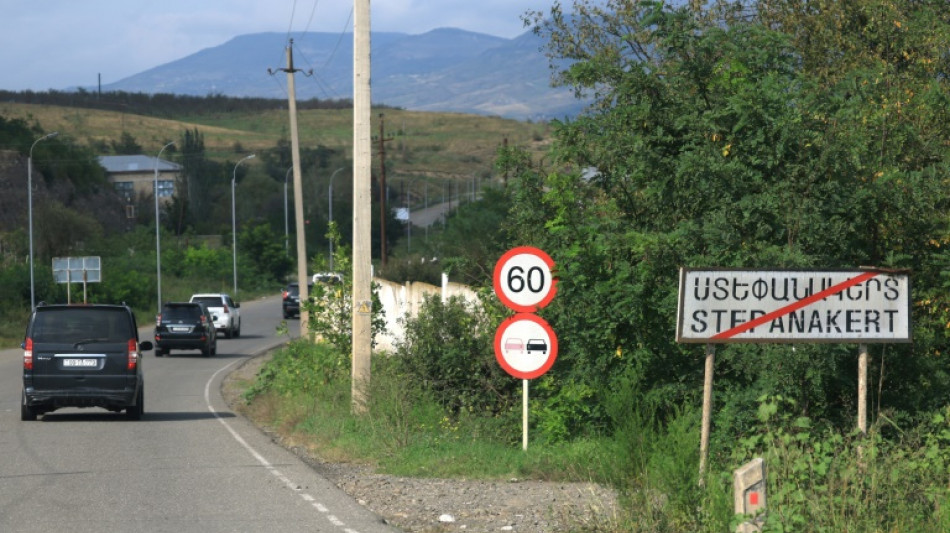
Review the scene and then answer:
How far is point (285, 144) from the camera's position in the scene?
176 m

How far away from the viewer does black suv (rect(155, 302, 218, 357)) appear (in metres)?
44.1

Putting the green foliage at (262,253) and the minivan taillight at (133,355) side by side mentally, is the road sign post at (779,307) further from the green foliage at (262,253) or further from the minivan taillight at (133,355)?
the green foliage at (262,253)

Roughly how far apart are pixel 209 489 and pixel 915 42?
12.1 m

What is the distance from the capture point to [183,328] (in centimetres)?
4425

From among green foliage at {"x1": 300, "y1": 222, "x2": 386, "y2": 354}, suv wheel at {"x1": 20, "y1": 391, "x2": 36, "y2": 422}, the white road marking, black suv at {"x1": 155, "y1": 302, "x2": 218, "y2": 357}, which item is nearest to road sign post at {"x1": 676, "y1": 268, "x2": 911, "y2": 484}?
the white road marking

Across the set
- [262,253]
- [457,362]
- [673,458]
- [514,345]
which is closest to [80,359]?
[457,362]

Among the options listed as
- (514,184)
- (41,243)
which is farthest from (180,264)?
(514,184)

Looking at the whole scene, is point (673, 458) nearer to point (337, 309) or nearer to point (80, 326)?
point (80, 326)

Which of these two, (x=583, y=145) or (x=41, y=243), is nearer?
(x=583, y=145)

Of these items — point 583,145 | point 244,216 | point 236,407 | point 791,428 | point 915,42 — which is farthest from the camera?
point 244,216

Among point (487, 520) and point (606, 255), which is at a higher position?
point (606, 255)

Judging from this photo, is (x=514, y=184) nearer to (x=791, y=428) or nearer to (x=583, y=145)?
(x=583, y=145)

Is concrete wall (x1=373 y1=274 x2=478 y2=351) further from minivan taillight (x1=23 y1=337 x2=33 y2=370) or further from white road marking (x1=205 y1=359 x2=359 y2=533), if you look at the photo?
minivan taillight (x1=23 y1=337 x2=33 y2=370)

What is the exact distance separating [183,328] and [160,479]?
30893 millimetres
